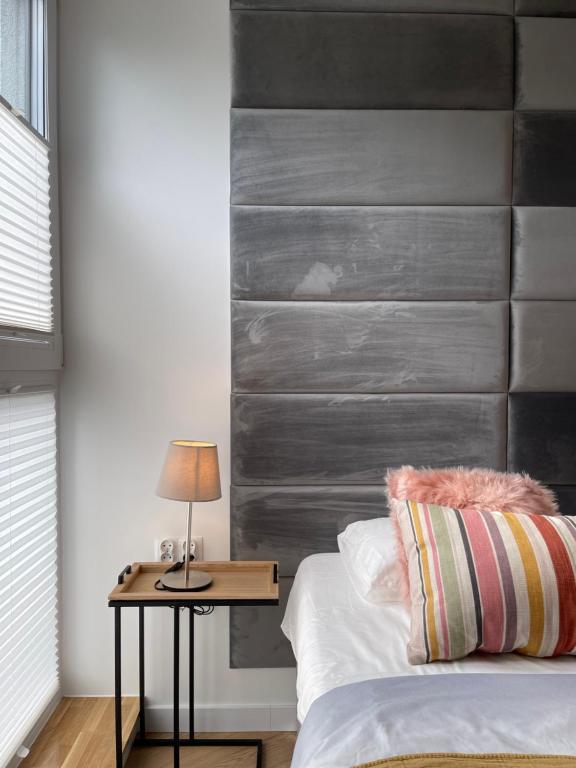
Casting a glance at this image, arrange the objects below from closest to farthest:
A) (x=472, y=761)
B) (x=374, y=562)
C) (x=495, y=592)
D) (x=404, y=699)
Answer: (x=472, y=761) → (x=404, y=699) → (x=495, y=592) → (x=374, y=562)

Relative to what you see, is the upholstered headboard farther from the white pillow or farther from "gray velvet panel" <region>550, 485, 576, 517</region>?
the white pillow

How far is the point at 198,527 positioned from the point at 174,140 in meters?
1.36

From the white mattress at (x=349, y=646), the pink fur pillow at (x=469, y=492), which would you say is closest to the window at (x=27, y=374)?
the white mattress at (x=349, y=646)

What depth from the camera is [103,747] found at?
1.91 m

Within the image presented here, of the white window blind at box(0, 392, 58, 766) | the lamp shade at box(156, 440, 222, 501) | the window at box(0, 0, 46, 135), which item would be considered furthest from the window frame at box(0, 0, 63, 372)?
the lamp shade at box(156, 440, 222, 501)

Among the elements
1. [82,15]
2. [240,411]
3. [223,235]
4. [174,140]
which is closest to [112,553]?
[240,411]

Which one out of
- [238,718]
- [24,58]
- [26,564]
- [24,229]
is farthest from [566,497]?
[24,58]

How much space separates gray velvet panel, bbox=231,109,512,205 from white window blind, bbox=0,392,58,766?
1.00 metres

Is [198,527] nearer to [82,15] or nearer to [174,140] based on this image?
[174,140]

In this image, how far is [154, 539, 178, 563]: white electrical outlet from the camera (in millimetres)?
2148

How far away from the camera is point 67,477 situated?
2164mm

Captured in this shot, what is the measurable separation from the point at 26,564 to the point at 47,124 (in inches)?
56.1

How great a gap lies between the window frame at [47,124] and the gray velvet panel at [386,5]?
62cm

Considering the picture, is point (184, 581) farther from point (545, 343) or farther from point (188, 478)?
point (545, 343)
